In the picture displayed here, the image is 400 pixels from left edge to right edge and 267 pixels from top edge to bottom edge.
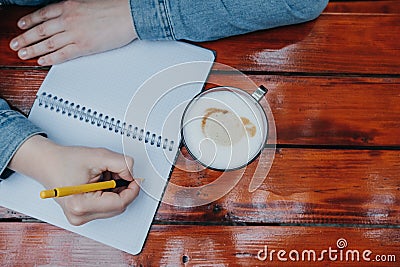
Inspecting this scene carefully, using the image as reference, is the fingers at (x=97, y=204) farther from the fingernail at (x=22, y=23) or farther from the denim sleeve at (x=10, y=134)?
the fingernail at (x=22, y=23)

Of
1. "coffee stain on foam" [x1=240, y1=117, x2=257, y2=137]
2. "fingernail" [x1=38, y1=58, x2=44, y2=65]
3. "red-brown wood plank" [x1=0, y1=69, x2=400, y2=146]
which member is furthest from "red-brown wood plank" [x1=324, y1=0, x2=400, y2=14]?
"fingernail" [x1=38, y1=58, x2=44, y2=65]

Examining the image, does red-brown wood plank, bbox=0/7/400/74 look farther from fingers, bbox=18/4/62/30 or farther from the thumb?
the thumb

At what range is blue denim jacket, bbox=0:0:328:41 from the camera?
0.77m

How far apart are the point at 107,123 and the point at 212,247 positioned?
23 centimetres

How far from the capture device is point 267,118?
77 centimetres

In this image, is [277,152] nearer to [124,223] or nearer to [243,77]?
[243,77]

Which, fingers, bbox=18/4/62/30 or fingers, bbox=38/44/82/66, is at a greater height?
fingers, bbox=18/4/62/30

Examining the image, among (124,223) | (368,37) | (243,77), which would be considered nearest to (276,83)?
(243,77)

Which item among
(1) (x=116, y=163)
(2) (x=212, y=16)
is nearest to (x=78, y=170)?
(1) (x=116, y=163)

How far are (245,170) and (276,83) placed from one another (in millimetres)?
138

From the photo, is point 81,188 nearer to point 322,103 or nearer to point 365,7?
point 322,103

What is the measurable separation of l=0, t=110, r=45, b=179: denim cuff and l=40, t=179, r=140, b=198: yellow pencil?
122mm

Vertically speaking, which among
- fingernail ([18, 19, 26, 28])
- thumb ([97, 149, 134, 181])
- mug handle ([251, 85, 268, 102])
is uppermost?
fingernail ([18, 19, 26, 28])

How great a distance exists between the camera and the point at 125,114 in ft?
2.54
